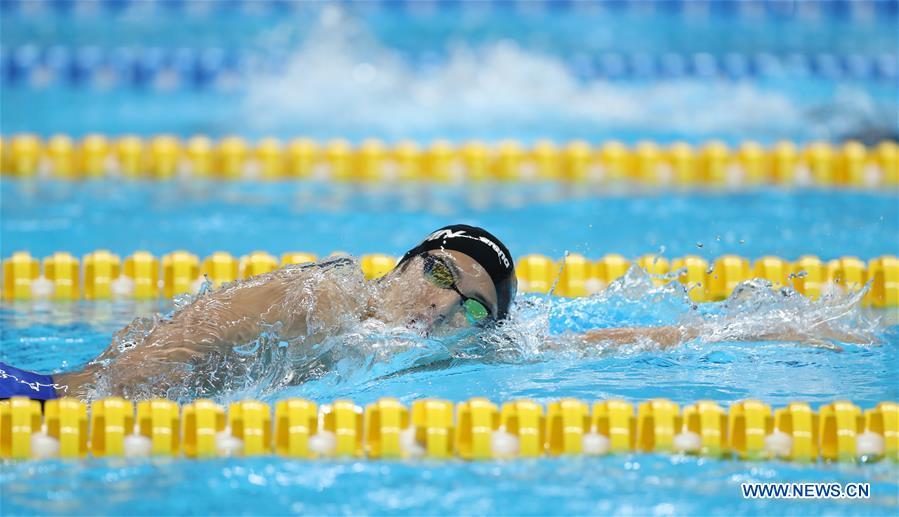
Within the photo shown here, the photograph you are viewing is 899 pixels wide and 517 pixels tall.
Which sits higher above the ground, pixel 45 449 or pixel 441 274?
pixel 441 274

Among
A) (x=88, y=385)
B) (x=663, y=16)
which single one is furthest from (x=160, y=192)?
(x=663, y=16)

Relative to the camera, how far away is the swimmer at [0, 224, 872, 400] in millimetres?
2779

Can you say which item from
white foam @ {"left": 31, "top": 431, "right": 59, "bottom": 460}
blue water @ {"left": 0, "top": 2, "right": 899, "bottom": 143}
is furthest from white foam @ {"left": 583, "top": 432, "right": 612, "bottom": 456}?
blue water @ {"left": 0, "top": 2, "right": 899, "bottom": 143}

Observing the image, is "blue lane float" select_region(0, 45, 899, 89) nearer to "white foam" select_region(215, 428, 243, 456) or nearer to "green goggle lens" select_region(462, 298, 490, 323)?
"green goggle lens" select_region(462, 298, 490, 323)

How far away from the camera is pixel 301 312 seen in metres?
2.88

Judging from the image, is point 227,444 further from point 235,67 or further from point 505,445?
point 235,67

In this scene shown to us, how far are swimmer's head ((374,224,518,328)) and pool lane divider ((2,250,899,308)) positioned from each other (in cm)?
107

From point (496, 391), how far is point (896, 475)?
0.93 metres

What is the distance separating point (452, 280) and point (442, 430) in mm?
408

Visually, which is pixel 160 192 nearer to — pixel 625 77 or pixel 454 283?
pixel 454 283

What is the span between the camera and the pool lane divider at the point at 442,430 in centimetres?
266

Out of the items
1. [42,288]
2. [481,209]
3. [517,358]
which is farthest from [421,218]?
[517,358]

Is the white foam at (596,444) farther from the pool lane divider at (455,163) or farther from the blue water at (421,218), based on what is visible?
the pool lane divider at (455,163)

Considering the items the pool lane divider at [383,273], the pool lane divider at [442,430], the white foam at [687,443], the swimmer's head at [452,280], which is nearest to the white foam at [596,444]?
the pool lane divider at [442,430]
